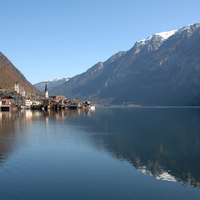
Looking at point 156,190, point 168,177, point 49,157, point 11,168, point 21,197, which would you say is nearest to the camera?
point 21,197

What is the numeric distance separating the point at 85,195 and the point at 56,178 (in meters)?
6.32

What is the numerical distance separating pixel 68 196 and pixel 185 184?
13.2 metres

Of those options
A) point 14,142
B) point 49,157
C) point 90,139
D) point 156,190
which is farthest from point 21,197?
point 90,139

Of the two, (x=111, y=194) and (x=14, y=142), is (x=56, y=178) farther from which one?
(x=14, y=142)

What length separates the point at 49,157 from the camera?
1732 inches

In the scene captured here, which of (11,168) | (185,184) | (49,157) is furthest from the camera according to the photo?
(49,157)

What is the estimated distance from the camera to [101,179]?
32.9 metres

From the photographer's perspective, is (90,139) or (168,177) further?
(90,139)

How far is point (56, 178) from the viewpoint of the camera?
33.0 meters

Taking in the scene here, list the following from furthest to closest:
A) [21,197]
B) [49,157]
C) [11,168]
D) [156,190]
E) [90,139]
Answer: [90,139]
[49,157]
[11,168]
[156,190]
[21,197]

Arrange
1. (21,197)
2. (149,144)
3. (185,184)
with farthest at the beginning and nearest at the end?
(149,144) < (185,184) < (21,197)

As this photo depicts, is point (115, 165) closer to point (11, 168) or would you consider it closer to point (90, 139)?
point (11, 168)

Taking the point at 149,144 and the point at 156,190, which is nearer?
the point at 156,190

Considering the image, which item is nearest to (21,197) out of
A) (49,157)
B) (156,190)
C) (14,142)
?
(156,190)
